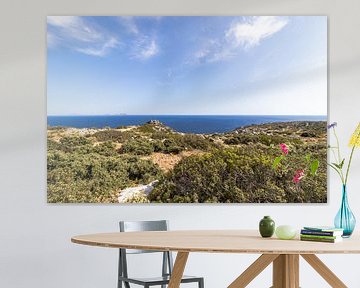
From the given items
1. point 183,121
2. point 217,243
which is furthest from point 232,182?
point 217,243

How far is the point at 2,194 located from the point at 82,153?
713mm

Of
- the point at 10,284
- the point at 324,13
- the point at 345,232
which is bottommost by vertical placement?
the point at 10,284

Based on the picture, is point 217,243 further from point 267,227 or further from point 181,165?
point 181,165

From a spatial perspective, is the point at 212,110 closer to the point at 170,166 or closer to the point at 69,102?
the point at 170,166

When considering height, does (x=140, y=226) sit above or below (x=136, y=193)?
below

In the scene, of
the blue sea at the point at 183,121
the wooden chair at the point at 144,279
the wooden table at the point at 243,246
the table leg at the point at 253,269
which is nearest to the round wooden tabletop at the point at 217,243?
the wooden table at the point at 243,246

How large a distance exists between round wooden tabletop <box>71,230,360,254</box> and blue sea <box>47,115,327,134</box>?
1883 millimetres

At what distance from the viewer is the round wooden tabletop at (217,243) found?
12.4 ft

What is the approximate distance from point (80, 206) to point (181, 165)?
87cm

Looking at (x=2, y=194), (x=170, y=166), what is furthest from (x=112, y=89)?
(x=2, y=194)

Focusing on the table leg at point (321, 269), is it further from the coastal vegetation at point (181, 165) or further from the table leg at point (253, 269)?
the coastal vegetation at point (181, 165)

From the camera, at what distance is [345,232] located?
15.0 ft

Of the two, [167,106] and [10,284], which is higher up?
[167,106]

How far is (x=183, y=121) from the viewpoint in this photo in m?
6.53
